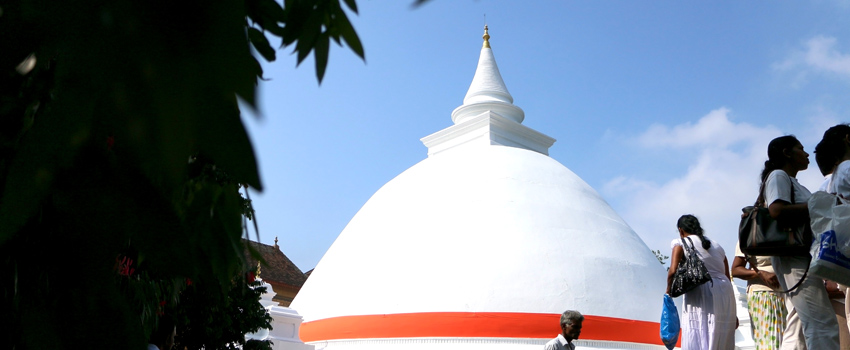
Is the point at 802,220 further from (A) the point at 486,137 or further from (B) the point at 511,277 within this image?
(A) the point at 486,137

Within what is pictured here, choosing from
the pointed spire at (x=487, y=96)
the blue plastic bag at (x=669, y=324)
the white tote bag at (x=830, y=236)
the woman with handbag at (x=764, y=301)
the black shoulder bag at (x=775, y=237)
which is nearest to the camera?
the white tote bag at (x=830, y=236)

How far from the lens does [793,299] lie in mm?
3678

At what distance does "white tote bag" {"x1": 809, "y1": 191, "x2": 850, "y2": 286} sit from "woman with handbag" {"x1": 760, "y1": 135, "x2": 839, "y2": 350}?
0.61 ft

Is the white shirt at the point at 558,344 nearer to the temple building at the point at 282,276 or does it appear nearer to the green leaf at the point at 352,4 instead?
the green leaf at the point at 352,4

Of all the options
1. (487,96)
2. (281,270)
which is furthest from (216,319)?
(281,270)

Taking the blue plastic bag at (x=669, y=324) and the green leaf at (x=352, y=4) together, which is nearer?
the green leaf at (x=352, y=4)

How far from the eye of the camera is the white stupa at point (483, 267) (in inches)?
446

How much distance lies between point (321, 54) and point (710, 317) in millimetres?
4699

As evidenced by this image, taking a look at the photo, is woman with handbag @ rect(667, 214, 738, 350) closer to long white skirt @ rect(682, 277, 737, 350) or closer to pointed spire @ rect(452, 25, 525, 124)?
long white skirt @ rect(682, 277, 737, 350)

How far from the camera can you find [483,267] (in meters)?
12.0

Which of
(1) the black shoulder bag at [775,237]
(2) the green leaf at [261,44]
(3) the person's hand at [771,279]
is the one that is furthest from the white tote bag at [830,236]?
(2) the green leaf at [261,44]

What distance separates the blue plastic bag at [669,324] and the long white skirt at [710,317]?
26cm

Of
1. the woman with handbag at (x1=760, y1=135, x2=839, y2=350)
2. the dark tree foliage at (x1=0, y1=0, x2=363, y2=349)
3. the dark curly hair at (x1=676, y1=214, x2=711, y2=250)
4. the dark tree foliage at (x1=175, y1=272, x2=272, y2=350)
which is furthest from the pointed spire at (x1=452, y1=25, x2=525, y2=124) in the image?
the dark tree foliage at (x1=0, y1=0, x2=363, y2=349)

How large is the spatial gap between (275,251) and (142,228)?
1236 inches
